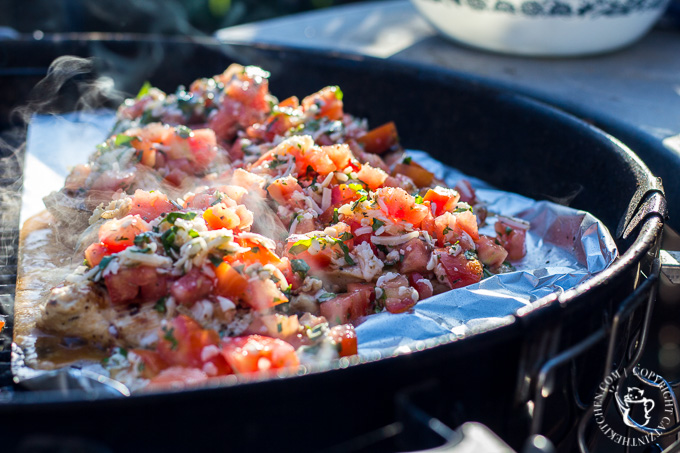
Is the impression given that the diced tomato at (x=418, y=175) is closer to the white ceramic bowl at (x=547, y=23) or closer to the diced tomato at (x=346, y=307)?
the diced tomato at (x=346, y=307)

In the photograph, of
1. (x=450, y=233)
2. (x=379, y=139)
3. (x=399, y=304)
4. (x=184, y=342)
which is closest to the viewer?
(x=184, y=342)

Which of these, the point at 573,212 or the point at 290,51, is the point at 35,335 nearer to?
the point at 573,212

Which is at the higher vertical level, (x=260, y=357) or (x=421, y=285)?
(x=260, y=357)

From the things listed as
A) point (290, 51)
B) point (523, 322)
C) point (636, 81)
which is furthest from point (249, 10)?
point (523, 322)

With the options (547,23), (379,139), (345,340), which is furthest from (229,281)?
(547,23)

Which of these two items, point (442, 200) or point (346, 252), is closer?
point (346, 252)

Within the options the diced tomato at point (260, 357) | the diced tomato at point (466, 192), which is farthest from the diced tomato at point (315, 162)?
the diced tomato at point (260, 357)

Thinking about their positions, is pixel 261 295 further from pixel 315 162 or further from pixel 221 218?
pixel 315 162
